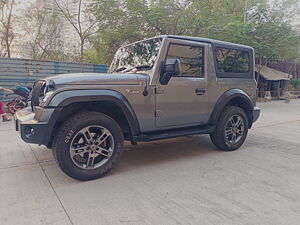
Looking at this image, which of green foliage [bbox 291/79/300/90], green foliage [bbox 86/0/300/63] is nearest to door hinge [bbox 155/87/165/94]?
green foliage [bbox 86/0/300/63]

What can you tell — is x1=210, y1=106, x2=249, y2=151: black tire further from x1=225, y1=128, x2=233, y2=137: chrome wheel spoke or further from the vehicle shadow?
the vehicle shadow

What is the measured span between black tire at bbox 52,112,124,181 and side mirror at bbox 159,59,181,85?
96 cm

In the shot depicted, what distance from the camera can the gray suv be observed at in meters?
2.65

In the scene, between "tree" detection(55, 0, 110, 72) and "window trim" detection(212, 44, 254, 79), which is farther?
"tree" detection(55, 0, 110, 72)

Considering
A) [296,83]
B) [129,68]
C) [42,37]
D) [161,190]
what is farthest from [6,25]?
[296,83]

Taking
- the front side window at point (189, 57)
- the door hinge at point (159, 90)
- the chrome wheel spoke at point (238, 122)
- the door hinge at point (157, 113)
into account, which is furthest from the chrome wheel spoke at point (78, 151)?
the chrome wheel spoke at point (238, 122)

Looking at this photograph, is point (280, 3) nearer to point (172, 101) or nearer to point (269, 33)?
point (269, 33)

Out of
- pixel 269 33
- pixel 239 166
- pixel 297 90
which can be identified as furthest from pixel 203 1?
pixel 297 90

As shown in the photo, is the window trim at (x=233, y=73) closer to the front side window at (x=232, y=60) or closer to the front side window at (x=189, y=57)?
the front side window at (x=232, y=60)

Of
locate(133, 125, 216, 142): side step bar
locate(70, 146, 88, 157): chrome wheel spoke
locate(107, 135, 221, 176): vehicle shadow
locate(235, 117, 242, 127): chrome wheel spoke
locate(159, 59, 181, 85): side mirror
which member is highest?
locate(159, 59, 181, 85): side mirror

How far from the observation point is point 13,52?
14531 millimetres

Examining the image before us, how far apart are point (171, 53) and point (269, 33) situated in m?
12.2

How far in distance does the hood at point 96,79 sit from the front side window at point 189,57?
646mm

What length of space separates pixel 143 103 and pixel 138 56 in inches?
38.4
